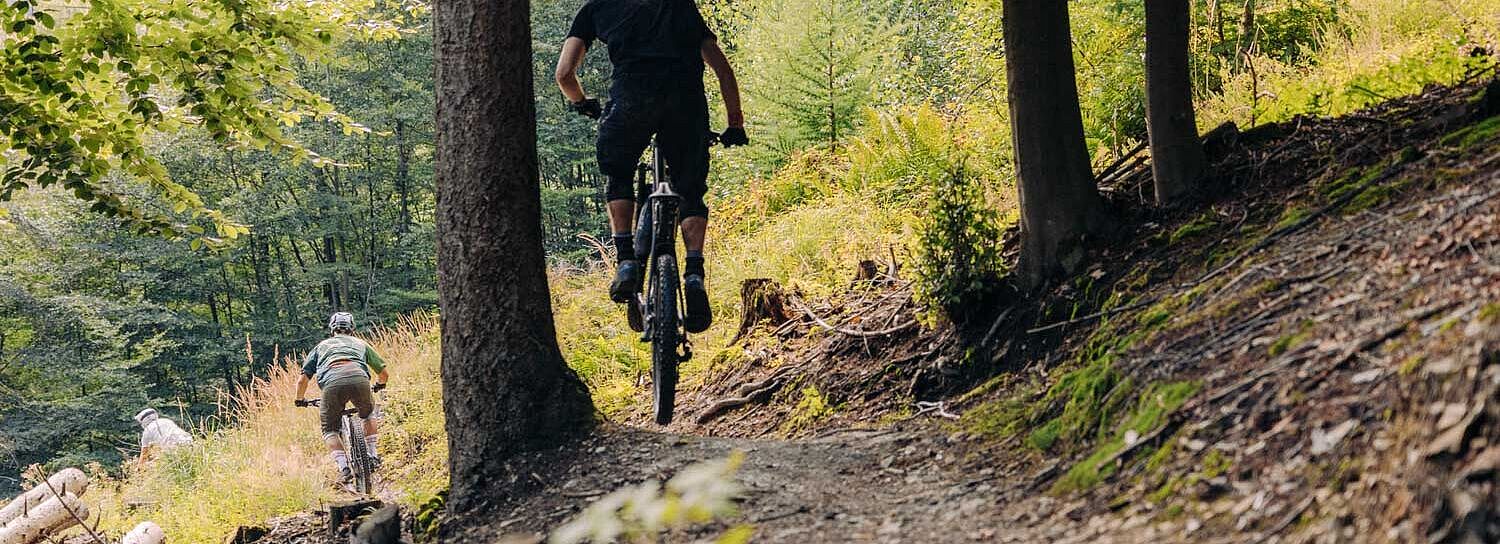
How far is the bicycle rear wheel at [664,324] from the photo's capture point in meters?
5.40

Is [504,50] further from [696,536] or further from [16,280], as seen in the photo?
[16,280]

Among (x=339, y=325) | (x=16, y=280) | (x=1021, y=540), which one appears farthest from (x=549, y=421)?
(x=16, y=280)

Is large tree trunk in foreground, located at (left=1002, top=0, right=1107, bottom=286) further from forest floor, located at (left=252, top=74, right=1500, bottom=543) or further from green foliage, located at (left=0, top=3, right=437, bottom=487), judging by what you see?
green foliage, located at (left=0, top=3, right=437, bottom=487)

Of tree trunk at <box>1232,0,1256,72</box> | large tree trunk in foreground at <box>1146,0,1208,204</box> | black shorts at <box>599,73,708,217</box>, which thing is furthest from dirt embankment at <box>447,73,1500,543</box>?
tree trunk at <box>1232,0,1256,72</box>

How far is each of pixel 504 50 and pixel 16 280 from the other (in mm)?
37974

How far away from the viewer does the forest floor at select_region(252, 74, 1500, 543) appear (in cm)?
242

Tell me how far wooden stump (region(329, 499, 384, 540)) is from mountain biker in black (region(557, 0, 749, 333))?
74.4 inches

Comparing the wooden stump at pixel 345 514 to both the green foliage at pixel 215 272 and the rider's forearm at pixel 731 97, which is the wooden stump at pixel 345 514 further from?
the green foliage at pixel 215 272

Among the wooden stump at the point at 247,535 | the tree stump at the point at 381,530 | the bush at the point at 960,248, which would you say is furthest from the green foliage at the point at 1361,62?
the wooden stump at the point at 247,535

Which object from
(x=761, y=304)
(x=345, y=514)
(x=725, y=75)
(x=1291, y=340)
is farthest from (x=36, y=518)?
(x=1291, y=340)

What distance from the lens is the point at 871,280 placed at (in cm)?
739

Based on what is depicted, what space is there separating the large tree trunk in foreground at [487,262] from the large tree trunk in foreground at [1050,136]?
7.86ft

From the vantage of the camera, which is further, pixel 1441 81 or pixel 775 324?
pixel 775 324

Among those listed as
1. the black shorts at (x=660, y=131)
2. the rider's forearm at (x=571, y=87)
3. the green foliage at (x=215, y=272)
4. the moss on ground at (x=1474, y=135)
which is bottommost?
the green foliage at (x=215, y=272)
